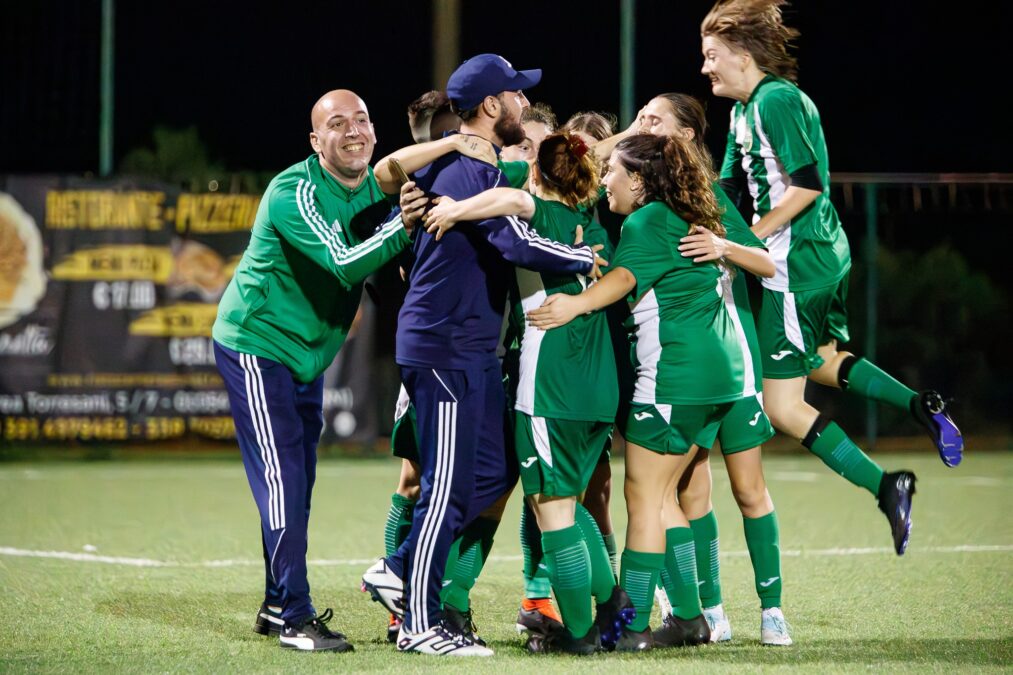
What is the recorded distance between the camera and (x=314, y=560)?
7520 millimetres

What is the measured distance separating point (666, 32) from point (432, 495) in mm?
16966

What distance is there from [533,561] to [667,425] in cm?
89

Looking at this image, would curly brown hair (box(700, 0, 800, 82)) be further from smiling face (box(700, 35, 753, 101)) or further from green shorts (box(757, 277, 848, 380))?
green shorts (box(757, 277, 848, 380))

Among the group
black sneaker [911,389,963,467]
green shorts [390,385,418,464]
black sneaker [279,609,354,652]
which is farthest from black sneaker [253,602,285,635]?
black sneaker [911,389,963,467]

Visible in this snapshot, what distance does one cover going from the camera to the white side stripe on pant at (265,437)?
5414 mm

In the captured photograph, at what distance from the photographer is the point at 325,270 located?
18.1 ft

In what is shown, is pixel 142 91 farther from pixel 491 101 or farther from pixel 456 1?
pixel 491 101

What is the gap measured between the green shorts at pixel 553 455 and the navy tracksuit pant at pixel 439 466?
0.63ft

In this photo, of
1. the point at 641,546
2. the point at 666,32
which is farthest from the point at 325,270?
the point at 666,32

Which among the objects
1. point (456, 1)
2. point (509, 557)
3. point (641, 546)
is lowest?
point (509, 557)

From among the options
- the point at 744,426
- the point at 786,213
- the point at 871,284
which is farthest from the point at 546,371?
the point at 871,284

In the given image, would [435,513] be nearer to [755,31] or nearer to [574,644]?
[574,644]

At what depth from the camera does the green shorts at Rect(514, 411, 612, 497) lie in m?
5.14

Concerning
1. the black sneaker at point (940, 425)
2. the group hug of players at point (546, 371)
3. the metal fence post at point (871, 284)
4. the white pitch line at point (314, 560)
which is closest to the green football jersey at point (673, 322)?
the group hug of players at point (546, 371)
